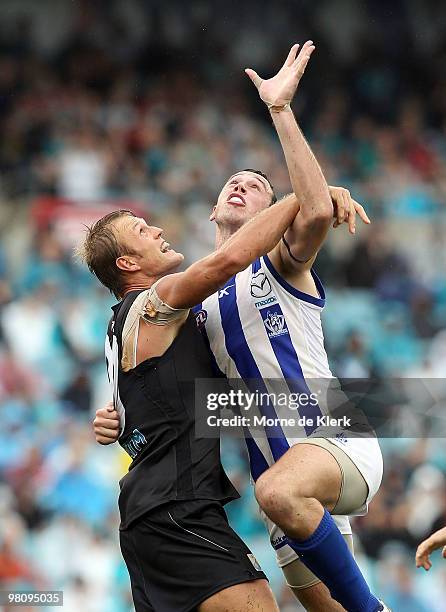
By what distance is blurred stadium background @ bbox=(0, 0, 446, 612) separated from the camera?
9.15 meters

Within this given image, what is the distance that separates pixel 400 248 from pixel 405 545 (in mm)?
3972

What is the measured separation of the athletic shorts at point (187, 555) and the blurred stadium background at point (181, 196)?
3.38 metres

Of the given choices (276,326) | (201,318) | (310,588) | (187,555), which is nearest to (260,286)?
(276,326)

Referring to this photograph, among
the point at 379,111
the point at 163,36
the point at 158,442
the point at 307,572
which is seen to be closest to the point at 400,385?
the point at 307,572

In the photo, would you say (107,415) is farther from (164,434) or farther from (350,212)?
(350,212)

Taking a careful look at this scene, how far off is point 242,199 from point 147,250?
761 millimetres

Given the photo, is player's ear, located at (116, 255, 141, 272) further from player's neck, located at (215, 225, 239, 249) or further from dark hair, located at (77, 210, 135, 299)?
player's neck, located at (215, 225, 239, 249)

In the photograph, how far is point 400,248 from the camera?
1194cm

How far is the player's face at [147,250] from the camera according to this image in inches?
206

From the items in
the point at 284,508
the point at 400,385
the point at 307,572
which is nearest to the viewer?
the point at 284,508

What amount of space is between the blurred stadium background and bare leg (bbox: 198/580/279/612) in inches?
136

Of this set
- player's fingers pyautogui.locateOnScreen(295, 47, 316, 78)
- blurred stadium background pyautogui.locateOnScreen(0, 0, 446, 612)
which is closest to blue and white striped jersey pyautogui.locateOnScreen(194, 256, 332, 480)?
player's fingers pyautogui.locateOnScreen(295, 47, 316, 78)

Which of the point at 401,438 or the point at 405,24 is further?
the point at 405,24

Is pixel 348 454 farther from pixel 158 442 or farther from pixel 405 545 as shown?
pixel 405 545
